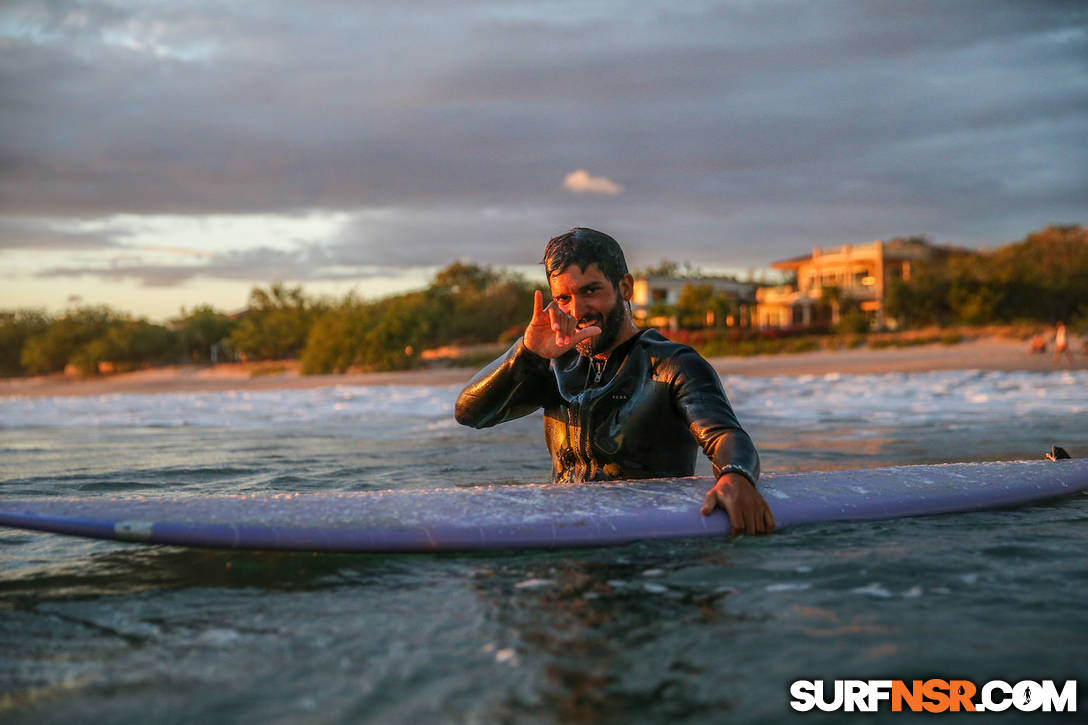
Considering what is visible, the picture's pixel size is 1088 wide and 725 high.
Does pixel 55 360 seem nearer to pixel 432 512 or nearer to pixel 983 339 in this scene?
pixel 983 339

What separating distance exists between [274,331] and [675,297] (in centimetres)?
2427

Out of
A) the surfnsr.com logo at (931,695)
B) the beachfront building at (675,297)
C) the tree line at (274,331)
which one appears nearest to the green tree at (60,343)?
the tree line at (274,331)

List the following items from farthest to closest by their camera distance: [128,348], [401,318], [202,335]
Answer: [202,335] < [128,348] < [401,318]

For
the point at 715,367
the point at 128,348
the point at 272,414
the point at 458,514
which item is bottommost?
the point at 272,414

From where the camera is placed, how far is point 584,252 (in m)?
3.49

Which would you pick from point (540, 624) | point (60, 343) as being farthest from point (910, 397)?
point (60, 343)

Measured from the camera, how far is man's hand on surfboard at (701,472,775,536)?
3.22 m

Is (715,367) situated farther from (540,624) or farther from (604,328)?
(540,624)

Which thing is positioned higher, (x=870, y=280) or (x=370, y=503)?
(x=870, y=280)

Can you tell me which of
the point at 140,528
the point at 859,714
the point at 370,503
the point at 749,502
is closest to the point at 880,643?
the point at 859,714

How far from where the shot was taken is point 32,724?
185cm

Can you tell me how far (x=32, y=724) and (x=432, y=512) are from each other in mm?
1600

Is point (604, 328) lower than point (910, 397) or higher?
higher

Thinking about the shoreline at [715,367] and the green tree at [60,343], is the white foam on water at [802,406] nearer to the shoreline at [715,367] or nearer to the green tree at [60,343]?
the shoreline at [715,367]
